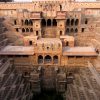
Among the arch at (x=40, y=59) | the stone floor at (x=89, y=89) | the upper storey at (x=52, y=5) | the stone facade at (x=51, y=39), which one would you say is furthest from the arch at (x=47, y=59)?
the upper storey at (x=52, y=5)

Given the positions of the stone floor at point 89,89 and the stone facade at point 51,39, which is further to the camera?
the stone facade at point 51,39

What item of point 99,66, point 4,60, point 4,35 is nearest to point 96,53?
point 99,66

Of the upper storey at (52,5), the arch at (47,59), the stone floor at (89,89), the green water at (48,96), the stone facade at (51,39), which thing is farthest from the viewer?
the upper storey at (52,5)

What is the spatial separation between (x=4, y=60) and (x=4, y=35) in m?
6.19

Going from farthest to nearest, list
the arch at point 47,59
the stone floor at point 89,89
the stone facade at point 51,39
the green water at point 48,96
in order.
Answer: the arch at point 47,59
the stone facade at point 51,39
the green water at point 48,96
the stone floor at point 89,89

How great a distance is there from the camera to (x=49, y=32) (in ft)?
94.8

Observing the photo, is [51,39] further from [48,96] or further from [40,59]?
[48,96]

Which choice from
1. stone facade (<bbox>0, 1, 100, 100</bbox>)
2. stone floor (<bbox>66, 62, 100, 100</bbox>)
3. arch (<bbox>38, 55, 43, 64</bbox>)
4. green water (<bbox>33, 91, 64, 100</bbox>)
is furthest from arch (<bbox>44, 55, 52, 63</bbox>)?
stone floor (<bbox>66, 62, 100, 100</bbox>)

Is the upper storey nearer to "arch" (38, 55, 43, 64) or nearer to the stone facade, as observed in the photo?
the stone facade

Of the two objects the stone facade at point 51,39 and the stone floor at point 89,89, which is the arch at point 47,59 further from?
the stone floor at point 89,89

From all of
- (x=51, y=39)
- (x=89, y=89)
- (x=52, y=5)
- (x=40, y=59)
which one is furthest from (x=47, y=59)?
(x=52, y=5)

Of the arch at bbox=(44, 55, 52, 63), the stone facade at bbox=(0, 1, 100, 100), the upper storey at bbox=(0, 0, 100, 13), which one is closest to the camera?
the stone facade at bbox=(0, 1, 100, 100)

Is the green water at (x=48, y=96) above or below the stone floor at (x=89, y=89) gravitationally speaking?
below

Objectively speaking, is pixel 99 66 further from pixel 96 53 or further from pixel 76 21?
pixel 76 21
